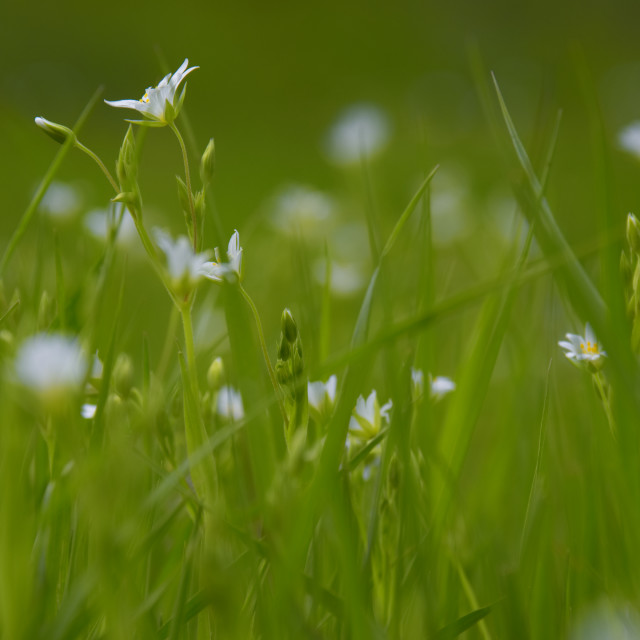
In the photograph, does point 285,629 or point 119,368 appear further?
point 119,368

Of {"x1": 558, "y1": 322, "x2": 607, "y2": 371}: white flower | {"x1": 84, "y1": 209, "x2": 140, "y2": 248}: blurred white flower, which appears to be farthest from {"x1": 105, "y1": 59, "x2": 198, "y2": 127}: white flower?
{"x1": 84, "y1": 209, "x2": 140, "y2": 248}: blurred white flower

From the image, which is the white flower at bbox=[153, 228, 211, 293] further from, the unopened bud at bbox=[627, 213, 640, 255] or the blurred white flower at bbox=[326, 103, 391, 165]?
the blurred white flower at bbox=[326, 103, 391, 165]

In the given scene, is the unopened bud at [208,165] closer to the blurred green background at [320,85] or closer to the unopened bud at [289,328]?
the unopened bud at [289,328]

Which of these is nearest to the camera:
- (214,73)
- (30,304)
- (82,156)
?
(30,304)

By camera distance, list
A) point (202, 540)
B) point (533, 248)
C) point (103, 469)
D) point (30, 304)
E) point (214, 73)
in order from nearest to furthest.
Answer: point (103, 469) < point (202, 540) < point (30, 304) < point (533, 248) < point (214, 73)

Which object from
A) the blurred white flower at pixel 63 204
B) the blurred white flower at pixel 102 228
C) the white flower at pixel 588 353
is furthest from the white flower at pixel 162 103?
the blurred white flower at pixel 63 204

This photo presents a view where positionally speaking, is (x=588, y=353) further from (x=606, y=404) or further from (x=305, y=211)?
(x=305, y=211)

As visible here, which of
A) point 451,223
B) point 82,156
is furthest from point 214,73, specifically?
point 451,223

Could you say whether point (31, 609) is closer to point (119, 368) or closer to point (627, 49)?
point (119, 368)
